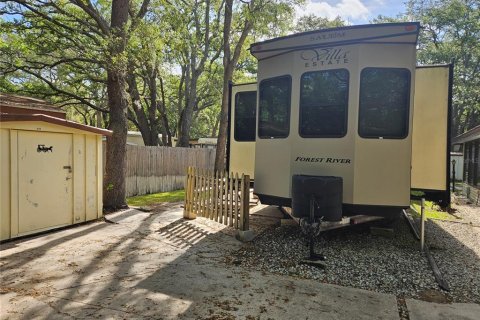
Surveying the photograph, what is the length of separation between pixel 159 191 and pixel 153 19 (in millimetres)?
6808

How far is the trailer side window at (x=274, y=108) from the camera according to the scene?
561 centimetres

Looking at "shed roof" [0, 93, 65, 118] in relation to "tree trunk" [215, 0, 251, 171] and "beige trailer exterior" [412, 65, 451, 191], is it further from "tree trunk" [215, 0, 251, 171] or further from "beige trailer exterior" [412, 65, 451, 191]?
"beige trailer exterior" [412, 65, 451, 191]

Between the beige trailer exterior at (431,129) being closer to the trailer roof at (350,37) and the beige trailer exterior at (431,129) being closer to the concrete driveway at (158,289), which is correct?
the trailer roof at (350,37)

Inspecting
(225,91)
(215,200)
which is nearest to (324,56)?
(215,200)

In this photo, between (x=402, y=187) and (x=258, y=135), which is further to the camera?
(x=258, y=135)

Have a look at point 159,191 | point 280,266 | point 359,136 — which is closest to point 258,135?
point 359,136

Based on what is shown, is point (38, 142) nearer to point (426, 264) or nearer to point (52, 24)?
point (426, 264)

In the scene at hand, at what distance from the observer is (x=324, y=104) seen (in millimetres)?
5289

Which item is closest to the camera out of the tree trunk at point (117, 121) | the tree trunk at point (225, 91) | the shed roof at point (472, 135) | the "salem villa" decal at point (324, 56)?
the "salem villa" decal at point (324, 56)

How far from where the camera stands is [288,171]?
18.1ft

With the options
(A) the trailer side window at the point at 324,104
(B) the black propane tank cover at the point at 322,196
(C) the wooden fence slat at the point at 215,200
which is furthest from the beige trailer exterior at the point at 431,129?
(C) the wooden fence slat at the point at 215,200

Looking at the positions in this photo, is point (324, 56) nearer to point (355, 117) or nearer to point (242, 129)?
point (355, 117)

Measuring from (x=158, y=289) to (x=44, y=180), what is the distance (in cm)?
351

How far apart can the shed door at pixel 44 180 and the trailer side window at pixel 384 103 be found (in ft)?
17.2
